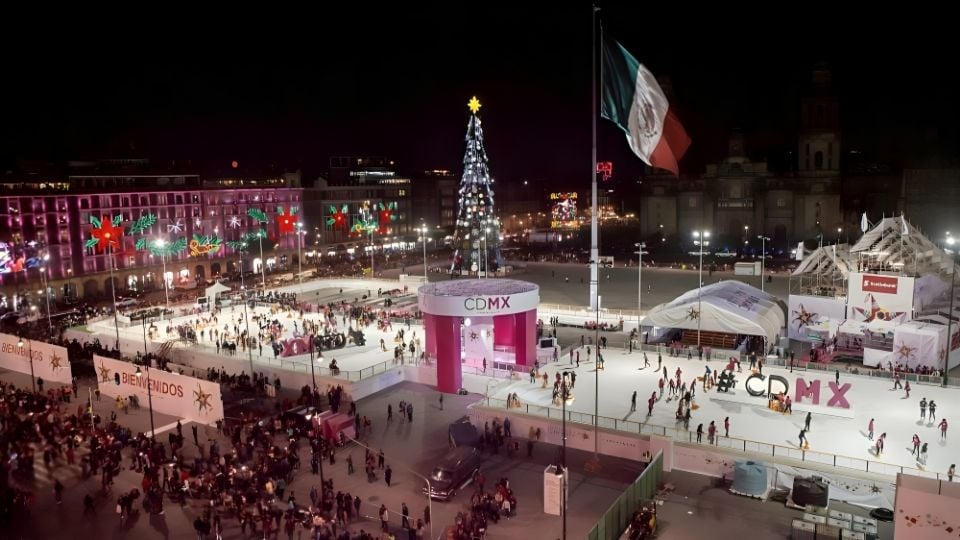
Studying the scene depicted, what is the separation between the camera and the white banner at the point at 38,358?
3088cm

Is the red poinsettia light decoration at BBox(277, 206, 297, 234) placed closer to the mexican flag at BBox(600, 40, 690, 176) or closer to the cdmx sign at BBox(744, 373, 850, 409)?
the mexican flag at BBox(600, 40, 690, 176)

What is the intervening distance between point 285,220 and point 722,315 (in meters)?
57.7

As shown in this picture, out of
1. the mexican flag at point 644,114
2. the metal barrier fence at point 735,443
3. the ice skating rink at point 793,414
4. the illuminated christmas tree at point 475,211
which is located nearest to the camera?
the metal barrier fence at point 735,443

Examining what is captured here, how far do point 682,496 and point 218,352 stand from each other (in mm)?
26550

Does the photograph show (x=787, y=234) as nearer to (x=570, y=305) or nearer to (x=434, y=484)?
(x=570, y=305)

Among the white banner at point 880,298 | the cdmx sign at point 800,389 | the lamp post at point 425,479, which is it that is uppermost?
the white banner at point 880,298

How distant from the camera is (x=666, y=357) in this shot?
34281 mm

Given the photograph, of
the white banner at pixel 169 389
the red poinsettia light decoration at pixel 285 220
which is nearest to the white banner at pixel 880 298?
the white banner at pixel 169 389

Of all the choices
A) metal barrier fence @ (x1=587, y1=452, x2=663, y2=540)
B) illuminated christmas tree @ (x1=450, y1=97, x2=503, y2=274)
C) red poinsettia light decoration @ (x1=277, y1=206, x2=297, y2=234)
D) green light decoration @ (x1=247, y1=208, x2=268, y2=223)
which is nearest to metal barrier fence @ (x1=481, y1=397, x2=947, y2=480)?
metal barrier fence @ (x1=587, y1=452, x2=663, y2=540)

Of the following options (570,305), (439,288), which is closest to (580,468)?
(439,288)

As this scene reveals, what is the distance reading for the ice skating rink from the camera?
72.6ft

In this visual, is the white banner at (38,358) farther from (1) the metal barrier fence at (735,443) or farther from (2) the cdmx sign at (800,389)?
(2) the cdmx sign at (800,389)

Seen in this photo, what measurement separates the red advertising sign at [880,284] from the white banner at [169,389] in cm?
3201

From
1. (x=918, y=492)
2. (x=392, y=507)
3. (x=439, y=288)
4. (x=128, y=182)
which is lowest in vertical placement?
(x=392, y=507)
